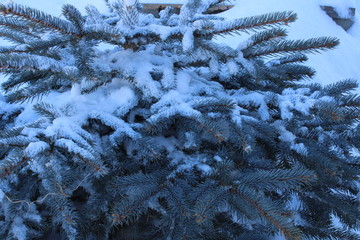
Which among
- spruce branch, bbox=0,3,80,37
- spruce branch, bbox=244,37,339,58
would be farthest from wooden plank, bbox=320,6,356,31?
spruce branch, bbox=0,3,80,37

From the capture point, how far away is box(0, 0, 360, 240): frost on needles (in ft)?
2.83

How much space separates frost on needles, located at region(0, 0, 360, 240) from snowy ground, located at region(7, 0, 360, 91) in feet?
7.32

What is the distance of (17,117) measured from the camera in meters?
1.09

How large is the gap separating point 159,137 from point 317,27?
3.14m

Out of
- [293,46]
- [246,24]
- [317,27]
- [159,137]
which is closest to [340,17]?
[317,27]

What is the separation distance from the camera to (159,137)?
42.8 inches

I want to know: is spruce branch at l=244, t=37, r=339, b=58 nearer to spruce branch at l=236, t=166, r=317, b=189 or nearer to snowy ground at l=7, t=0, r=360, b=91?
spruce branch at l=236, t=166, r=317, b=189

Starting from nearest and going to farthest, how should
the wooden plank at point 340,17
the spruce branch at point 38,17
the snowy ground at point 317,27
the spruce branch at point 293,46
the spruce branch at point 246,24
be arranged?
1. the spruce branch at point 38,17
2. the spruce branch at point 246,24
3. the spruce branch at point 293,46
4. the snowy ground at point 317,27
5. the wooden plank at point 340,17

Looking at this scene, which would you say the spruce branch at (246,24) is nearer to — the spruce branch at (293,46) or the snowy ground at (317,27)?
the spruce branch at (293,46)

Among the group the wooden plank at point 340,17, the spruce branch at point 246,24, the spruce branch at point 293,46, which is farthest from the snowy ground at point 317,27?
the spruce branch at point 246,24

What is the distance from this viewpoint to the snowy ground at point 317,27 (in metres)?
3.35

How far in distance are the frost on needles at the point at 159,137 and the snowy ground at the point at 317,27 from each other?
7.32ft

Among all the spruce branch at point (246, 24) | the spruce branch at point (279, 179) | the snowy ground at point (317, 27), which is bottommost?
the snowy ground at point (317, 27)

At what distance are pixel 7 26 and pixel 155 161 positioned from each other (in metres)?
0.67
